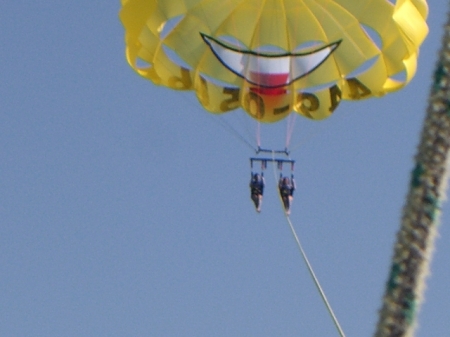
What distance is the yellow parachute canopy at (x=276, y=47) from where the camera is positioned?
963 inches

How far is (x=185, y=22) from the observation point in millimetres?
25109

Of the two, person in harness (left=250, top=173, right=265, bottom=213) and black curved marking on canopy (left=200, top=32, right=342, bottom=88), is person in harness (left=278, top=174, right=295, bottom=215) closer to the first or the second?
person in harness (left=250, top=173, right=265, bottom=213)

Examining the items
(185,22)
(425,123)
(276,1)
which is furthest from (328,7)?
(425,123)

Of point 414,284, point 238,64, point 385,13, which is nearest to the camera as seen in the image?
point 414,284

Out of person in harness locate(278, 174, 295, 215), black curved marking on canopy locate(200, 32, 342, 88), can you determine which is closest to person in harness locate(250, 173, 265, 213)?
person in harness locate(278, 174, 295, 215)

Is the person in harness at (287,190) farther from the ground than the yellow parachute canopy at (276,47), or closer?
closer

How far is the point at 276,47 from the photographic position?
2545 cm

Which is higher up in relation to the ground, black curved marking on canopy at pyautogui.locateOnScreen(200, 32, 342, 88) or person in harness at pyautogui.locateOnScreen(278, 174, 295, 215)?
black curved marking on canopy at pyautogui.locateOnScreen(200, 32, 342, 88)

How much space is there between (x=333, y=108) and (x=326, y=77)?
1025mm

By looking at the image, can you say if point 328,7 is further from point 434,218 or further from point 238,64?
point 434,218

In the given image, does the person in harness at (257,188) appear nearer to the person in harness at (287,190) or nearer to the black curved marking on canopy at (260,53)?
the person in harness at (287,190)

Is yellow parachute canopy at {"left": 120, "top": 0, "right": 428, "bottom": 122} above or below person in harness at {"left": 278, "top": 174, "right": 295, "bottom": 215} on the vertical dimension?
above

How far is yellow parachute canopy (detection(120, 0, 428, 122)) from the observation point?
24.5m

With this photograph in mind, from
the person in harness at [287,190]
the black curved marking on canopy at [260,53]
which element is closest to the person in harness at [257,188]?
the person in harness at [287,190]
